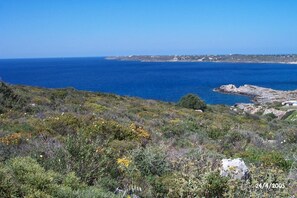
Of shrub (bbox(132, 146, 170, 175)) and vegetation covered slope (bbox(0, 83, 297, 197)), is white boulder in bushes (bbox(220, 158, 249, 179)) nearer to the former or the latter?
vegetation covered slope (bbox(0, 83, 297, 197))

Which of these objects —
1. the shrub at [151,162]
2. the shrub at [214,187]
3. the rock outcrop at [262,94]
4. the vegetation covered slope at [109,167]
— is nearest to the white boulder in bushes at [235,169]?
the vegetation covered slope at [109,167]

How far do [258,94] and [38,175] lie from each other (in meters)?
85.1

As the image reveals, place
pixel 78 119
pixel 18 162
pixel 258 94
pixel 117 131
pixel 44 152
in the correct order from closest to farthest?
pixel 18 162 < pixel 44 152 < pixel 117 131 < pixel 78 119 < pixel 258 94

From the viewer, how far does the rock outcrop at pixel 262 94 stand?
75900 millimetres

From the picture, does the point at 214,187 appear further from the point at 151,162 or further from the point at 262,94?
the point at 262,94

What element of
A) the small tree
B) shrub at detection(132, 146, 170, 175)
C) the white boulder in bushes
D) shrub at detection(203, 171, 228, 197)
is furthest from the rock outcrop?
shrub at detection(203, 171, 228, 197)

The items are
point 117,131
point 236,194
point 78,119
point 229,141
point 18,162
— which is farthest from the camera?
point 229,141

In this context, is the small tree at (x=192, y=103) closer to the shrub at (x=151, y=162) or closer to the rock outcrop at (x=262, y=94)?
the shrub at (x=151, y=162)

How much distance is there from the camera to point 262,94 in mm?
84750

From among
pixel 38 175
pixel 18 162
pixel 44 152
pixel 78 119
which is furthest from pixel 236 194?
pixel 78 119

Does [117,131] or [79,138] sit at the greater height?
[79,138]

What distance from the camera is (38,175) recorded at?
5137 mm

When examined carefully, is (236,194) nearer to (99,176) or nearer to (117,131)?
(99,176)

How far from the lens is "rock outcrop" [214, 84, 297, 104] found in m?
75.9
